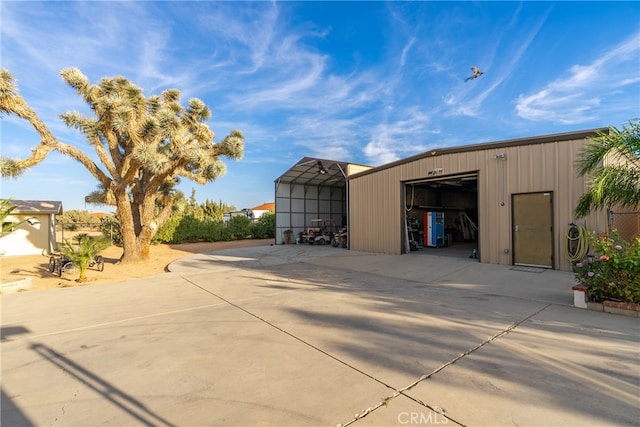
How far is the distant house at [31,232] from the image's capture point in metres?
15.1

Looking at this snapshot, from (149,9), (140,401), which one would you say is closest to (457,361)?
(140,401)

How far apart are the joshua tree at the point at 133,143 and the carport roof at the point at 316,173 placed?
5013mm

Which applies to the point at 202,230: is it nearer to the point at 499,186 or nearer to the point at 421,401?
the point at 499,186

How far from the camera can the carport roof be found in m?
15.9

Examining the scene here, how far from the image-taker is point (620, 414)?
206 centimetres

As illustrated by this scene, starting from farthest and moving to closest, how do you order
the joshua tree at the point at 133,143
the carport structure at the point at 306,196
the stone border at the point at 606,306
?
1. the carport structure at the point at 306,196
2. the joshua tree at the point at 133,143
3. the stone border at the point at 606,306

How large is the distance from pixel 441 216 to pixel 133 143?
45.8 feet

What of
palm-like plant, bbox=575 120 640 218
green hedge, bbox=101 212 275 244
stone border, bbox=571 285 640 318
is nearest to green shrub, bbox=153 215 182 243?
green hedge, bbox=101 212 275 244

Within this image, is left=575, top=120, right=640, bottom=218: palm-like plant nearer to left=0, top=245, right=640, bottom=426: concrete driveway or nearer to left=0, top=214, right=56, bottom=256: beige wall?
left=0, top=245, right=640, bottom=426: concrete driveway

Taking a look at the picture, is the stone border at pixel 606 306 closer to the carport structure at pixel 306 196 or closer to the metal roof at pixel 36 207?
the carport structure at pixel 306 196

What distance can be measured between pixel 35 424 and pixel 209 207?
26.9 meters

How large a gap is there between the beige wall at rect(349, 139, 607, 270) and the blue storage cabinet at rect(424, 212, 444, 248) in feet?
10.2

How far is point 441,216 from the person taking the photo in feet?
47.5

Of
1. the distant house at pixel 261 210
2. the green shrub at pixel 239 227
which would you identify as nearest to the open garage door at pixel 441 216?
the green shrub at pixel 239 227
